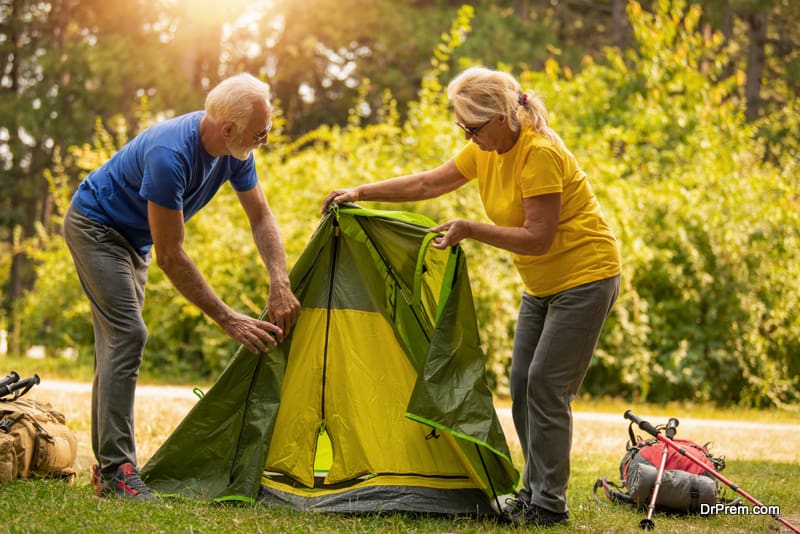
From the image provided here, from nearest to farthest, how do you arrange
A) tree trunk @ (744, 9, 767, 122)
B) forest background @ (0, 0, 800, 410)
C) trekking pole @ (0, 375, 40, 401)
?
trekking pole @ (0, 375, 40, 401) < forest background @ (0, 0, 800, 410) < tree trunk @ (744, 9, 767, 122)

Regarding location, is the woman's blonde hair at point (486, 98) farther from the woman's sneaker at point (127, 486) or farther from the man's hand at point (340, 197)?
the woman's sneaker at point (127, 486)

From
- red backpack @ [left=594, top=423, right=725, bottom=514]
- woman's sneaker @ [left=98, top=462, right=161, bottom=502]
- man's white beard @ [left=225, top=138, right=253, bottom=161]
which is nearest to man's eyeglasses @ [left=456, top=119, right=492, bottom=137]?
man's white beard @ [left=225, top=138, right=253, bottom=161]

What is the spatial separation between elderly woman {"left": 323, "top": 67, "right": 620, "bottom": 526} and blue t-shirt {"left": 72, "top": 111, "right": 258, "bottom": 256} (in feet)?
3.60

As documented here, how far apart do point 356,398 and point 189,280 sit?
98 centimetres

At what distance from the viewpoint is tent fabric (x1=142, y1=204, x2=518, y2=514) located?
3998 mm

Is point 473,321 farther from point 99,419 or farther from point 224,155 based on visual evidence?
point 99,419

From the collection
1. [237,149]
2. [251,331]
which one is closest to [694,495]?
[251,331]

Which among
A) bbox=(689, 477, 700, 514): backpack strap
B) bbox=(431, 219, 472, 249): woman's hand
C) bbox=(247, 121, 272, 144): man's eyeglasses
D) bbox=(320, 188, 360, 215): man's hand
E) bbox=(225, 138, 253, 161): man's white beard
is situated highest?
bbox=(247, 121, 272, 144): man's eyeglasses

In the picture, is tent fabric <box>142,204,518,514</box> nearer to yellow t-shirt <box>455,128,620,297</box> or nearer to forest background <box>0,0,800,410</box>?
yellow t-shirt <box>455,128,620,297</box>

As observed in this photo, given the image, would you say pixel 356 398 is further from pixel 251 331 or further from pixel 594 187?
pixel 594 187

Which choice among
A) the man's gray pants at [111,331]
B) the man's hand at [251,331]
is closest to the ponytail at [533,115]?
the man's hand at [251,331]

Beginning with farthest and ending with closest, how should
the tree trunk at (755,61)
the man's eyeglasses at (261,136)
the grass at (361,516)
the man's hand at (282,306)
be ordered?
the tree trunk at (755,61) → the man's hand at (282,306) → the man's eyeglasses at (261,136) → the grass at (361,516)

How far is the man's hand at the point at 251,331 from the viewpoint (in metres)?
4.12

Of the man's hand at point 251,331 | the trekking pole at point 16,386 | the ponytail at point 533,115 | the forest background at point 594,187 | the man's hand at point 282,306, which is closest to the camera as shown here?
the ponytail at point 533,115
